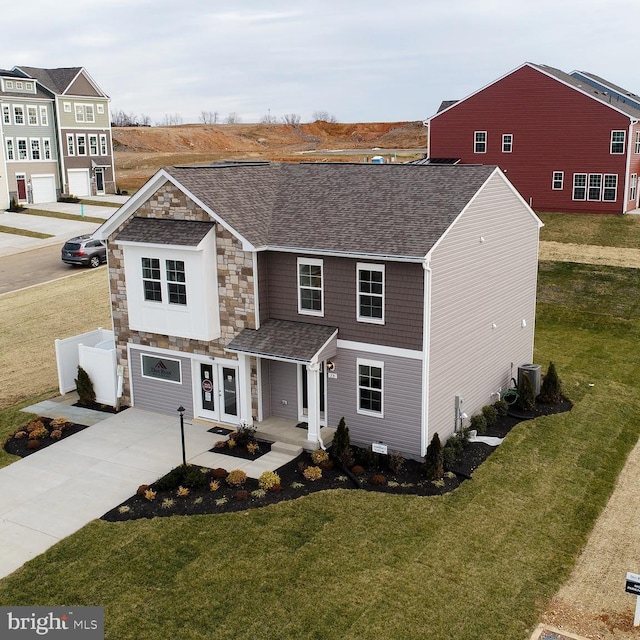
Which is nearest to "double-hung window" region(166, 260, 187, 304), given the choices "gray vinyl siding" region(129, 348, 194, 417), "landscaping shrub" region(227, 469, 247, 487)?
"gray vinyl siding" region(129, 348, 194, 417)

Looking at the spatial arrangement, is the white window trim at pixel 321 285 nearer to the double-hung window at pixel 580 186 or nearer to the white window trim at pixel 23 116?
the double-hung window at pixel 580 186

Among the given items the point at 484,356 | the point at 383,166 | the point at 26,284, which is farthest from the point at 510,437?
the point at 26,284

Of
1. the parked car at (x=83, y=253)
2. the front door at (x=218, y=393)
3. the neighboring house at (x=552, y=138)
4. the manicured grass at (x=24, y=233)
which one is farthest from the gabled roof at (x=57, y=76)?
the front door at (x=218, y=393)

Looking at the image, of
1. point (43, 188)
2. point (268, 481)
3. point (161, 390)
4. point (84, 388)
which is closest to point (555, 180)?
point (161, 390)

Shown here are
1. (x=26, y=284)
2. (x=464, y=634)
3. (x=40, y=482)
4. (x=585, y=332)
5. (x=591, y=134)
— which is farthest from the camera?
(x=591, y=134)

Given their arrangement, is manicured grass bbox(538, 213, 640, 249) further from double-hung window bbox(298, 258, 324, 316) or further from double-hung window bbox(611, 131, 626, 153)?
double-hung window bbox(298, 258, 324, 316)

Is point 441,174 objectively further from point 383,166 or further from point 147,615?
point 147,615
